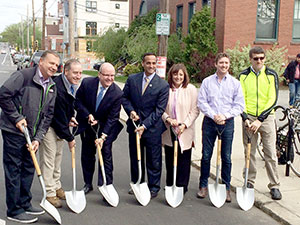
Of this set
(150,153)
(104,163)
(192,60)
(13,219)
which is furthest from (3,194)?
(192,60)

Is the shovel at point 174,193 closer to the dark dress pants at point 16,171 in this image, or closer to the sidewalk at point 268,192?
the sidewalk at point 268,192

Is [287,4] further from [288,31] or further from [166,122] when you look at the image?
[166,122]

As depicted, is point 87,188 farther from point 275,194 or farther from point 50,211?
point 275,194

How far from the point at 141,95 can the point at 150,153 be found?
829 millimetres

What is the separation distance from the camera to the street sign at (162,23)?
10.1 m

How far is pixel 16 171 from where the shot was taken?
450 cm

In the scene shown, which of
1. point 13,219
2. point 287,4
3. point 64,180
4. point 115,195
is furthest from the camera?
point 287,4

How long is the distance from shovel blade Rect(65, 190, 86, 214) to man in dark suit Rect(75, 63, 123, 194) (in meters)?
0.48

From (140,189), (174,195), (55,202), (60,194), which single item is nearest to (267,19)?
(174,195)

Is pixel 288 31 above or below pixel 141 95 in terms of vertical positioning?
above

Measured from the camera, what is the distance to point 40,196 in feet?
17.9

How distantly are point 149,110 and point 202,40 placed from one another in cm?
1559

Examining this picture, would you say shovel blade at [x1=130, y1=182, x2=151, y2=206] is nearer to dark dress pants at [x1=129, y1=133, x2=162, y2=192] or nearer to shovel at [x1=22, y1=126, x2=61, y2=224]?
dark dress pants at [x1=129, y1=133, x2=162, y2=192]

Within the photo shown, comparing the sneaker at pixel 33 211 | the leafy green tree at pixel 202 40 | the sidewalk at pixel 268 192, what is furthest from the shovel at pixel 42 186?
the leafy green tree at pixel 202 40
